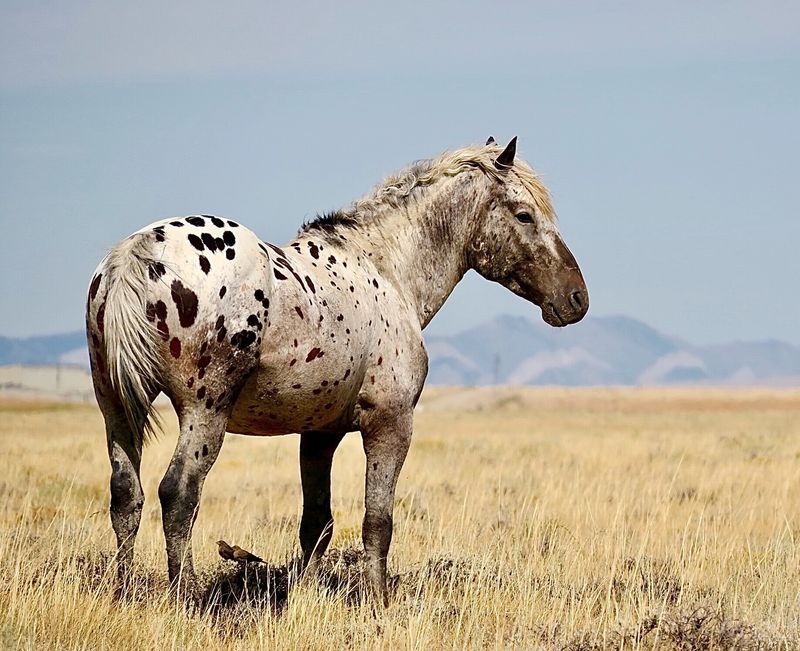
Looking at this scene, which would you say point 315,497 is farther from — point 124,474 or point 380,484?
point 124,474

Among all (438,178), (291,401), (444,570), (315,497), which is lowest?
(444,570)

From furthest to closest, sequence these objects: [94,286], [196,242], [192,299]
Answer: [94,286] → [196,242] → [192,299]

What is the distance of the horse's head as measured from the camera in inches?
294

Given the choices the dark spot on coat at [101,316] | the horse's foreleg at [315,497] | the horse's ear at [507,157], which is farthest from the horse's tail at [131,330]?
the horse's ear at [507,157]

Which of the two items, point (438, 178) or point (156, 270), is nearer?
point (156, 270)

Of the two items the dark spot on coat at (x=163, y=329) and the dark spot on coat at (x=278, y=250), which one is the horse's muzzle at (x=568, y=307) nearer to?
the dark spot on coat at (x=278, y=250)

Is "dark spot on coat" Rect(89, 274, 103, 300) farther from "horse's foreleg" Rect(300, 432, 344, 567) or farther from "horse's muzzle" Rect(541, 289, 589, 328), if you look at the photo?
"horse's muzzle" Rect(541, 289, 589, 328)

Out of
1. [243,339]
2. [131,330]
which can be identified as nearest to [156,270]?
[131,330]

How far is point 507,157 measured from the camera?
744cm

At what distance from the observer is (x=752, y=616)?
6656 millimetres

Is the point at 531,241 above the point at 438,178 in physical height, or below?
below

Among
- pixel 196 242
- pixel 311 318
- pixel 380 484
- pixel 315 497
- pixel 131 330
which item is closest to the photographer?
pixel 131 330

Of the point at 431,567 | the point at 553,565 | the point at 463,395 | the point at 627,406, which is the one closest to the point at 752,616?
the point at 553,565

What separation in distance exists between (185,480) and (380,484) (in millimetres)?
1547
